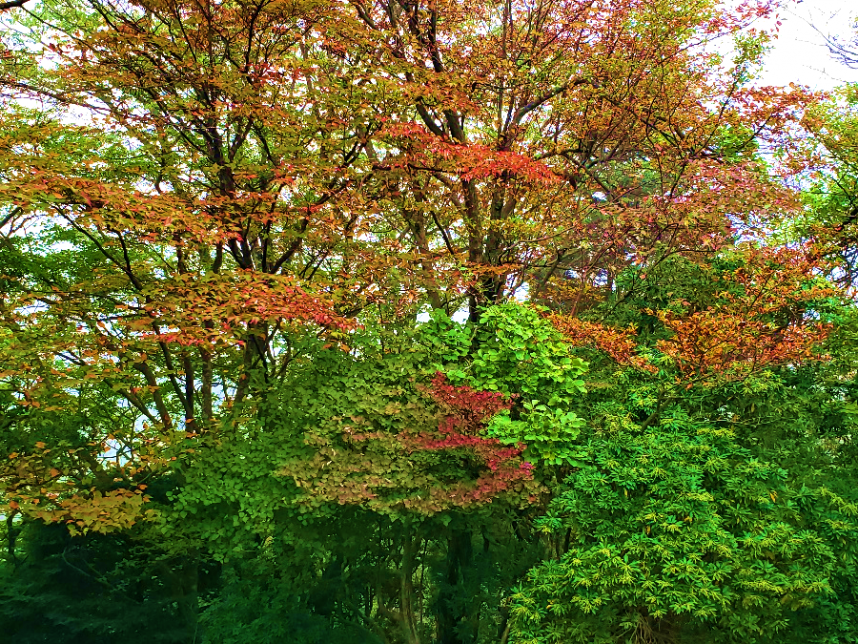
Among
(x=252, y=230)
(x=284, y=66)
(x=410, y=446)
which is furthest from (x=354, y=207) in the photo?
(x=410, y=446)

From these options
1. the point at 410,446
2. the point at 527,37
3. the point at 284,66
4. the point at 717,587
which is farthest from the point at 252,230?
the point at 717,587

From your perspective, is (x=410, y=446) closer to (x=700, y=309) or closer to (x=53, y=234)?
(x=700, y=309)

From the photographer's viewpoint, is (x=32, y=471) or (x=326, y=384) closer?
(x=326, y=384)

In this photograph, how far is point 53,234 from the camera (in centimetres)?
913

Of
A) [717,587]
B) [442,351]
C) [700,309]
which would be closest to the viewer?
[717,587]

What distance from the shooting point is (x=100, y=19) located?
9094 mm

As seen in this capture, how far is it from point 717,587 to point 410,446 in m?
2.82

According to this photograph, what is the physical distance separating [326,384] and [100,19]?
6225 millimetres

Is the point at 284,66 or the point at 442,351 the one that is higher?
the point at 284,66

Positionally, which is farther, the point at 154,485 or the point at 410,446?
the point at 154,485

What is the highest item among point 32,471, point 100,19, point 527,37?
point 100,19

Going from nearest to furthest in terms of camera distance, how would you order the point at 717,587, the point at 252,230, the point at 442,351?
the point at 717,587, the point at 442,351, the point at 252,230

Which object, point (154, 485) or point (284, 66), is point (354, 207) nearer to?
point (284, 66)

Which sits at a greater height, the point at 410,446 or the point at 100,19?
the point at 100,19
